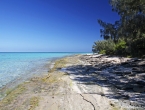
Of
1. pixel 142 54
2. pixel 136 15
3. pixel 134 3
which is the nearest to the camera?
pixel 134 3

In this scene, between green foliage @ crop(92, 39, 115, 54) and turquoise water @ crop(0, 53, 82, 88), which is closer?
turquoise water @ crop(0, 53, 82, 88)

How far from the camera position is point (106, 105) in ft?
23.5

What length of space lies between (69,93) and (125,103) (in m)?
3.05

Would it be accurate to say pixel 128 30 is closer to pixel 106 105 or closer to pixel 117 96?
pixel 117 96

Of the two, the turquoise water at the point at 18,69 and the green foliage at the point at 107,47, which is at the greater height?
the green foliage at the point at 107,47

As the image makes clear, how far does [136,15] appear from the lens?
2022 cm

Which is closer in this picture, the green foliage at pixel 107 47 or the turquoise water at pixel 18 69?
the turquoise water at pixel 18 69

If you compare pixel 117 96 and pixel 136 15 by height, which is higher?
pixel 136 15

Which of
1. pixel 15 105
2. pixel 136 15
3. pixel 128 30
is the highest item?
pixel 136 15

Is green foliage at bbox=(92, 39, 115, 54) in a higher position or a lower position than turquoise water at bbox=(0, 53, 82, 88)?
higher


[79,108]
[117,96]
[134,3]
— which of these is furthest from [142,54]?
[79,108]

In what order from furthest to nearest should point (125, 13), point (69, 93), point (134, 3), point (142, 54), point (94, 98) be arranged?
point (142, 54), point (125, 13), point (134, 3), point (69, 93), point (94, 98)

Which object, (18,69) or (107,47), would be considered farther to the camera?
(107,47)

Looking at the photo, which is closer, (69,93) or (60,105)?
(60,105)
